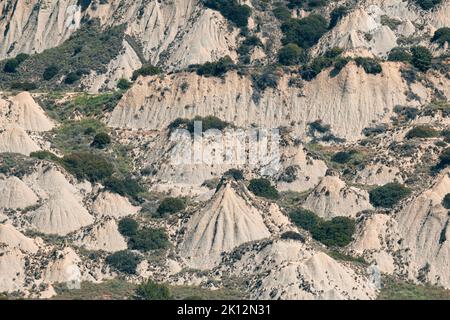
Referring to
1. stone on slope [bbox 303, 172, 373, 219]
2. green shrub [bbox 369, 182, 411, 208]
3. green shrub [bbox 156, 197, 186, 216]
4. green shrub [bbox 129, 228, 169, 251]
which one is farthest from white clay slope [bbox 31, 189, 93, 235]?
green shrub [bbox 369, 182, 411, 208]

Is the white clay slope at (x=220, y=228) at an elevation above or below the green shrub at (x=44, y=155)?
below

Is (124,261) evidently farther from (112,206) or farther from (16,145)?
(16,145)

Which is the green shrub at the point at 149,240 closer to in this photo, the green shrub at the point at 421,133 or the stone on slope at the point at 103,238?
the stone on slope at the point at 103,238

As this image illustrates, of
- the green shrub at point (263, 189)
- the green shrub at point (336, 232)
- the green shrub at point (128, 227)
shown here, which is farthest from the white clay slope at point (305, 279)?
the green shrub at point (263, 189)

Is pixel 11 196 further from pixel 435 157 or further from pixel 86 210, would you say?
pixel 435 157

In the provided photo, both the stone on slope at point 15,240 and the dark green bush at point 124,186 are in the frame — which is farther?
the dark green bush at point 124,186

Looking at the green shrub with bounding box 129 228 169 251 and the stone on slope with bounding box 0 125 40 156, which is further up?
the stone on slope with bounding box 0 125 40 156

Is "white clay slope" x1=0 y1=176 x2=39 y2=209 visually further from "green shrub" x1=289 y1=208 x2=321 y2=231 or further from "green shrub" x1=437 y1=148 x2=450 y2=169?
"green shrub" x1=437 y1=148 x2=450 y2=169
